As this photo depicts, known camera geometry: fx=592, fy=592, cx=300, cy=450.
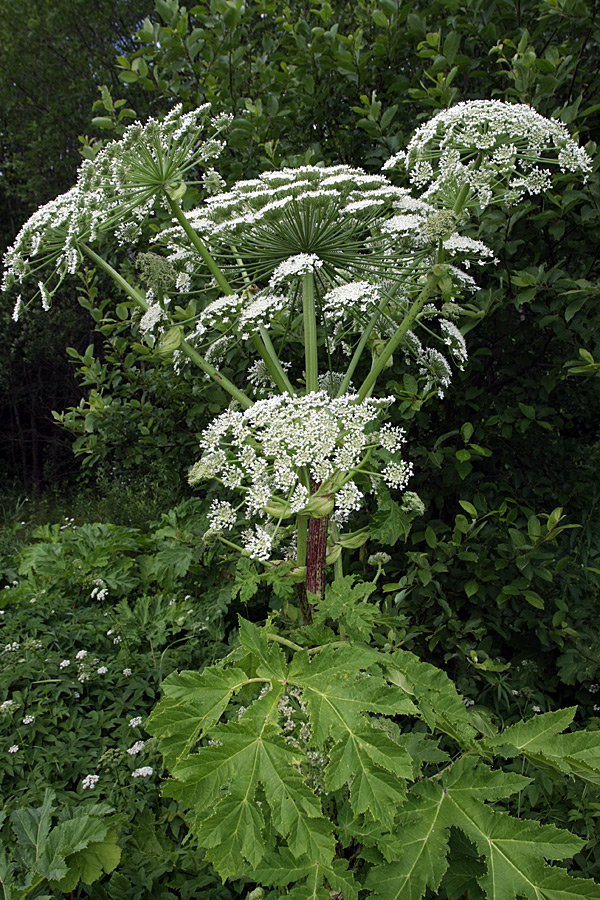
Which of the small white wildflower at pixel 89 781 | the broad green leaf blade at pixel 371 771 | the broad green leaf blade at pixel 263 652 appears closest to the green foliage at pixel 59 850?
the small white wildflower at pixel 89 781

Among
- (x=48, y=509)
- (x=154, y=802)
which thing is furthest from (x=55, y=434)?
(x=154, y=802)

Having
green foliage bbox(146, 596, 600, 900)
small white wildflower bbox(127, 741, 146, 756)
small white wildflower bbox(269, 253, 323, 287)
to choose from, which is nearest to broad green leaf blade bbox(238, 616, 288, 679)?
green foliage bbox(146, 596, 600, 900)

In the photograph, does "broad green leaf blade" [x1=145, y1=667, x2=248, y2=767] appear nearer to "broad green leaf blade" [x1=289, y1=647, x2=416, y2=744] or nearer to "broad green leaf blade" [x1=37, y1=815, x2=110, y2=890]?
"broad green leaf blade" [x1=289, y1=647, x2=416, y2=744]

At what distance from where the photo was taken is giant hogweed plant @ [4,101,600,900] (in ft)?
3.31

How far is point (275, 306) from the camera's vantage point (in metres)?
1.44

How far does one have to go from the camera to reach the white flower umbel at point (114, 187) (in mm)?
1317

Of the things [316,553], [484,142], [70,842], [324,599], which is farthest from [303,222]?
[70,842]

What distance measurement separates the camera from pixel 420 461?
8.29 feet

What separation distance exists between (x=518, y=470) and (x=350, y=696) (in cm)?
187

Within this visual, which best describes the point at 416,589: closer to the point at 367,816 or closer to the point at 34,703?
the point at 367,816

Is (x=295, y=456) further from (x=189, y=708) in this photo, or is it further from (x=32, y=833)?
(x=32, y=833)

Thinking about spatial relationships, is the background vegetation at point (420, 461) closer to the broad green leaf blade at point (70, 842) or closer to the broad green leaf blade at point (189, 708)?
the broad green leaf blade at point (70, 842)

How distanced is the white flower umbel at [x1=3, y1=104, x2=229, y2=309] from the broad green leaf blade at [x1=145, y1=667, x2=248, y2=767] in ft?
2.97

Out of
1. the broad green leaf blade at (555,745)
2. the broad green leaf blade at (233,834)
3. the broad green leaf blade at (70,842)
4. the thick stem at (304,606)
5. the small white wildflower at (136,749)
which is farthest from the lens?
the small white wildflower at (136,749)
